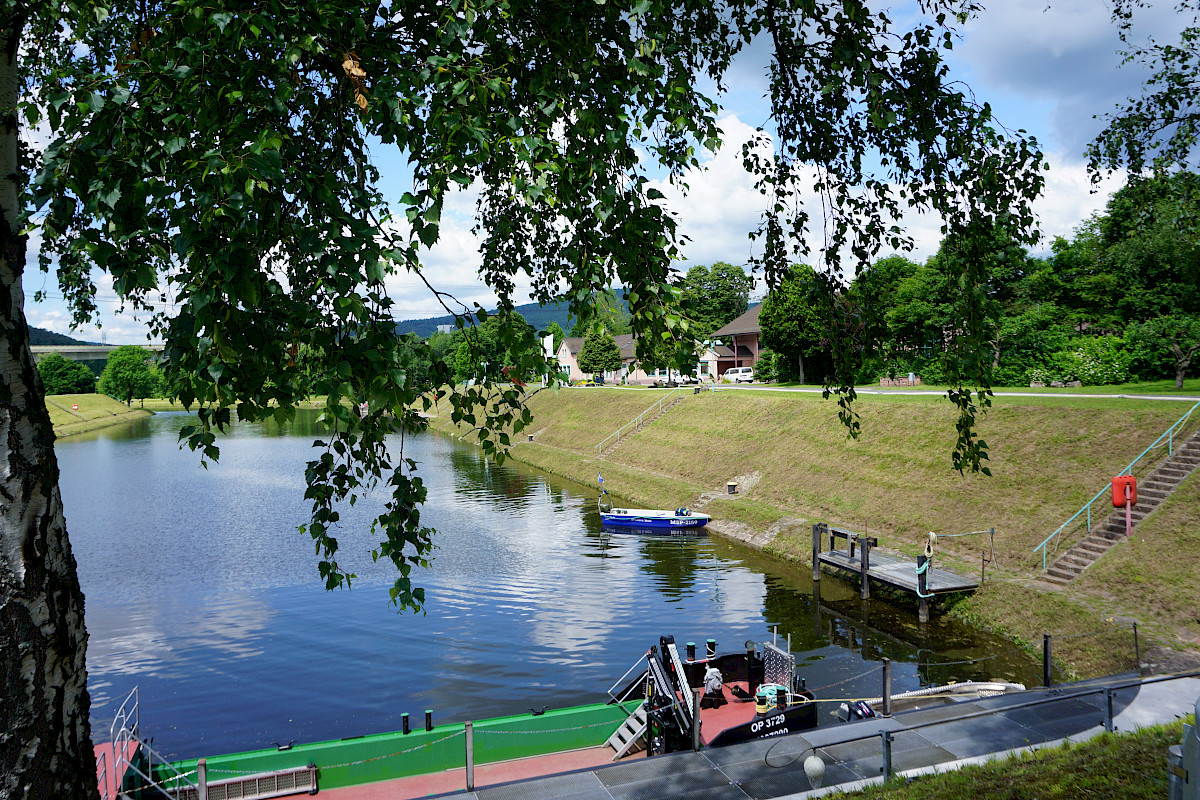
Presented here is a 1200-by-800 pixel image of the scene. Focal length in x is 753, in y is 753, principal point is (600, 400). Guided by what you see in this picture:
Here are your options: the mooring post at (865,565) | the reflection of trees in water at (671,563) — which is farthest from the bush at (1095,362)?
the reflection of trees in water at (671,563)

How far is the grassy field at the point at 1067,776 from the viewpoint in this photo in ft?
27.0

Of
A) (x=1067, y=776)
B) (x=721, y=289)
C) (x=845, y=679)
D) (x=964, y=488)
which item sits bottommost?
(x=845, y=679)

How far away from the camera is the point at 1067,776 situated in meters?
8.74

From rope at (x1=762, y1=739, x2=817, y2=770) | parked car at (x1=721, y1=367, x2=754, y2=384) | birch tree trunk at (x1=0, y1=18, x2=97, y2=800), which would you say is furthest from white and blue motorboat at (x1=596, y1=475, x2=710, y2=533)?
parked car at (x1=721, y1=367, x2=754, y2=384)

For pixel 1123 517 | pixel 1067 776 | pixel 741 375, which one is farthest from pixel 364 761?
pixel 741 375

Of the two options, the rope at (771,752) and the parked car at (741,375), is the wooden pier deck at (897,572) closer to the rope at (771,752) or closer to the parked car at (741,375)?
the rope at (771,752)

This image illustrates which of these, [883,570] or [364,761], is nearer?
[364,761]

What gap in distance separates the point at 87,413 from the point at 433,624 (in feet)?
373

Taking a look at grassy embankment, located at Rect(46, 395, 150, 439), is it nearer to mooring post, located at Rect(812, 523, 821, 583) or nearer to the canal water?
the canal water

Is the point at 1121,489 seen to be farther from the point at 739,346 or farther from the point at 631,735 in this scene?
the point at 739,346

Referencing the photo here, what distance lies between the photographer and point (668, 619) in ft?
79.4

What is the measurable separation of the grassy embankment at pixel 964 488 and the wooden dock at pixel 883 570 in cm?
91

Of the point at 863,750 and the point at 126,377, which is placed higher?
the point at 126,377

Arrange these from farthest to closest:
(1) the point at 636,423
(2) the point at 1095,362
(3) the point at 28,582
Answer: (1) the point at 636,423
(2) the point at 1095,362
(3) the point at 28,582
